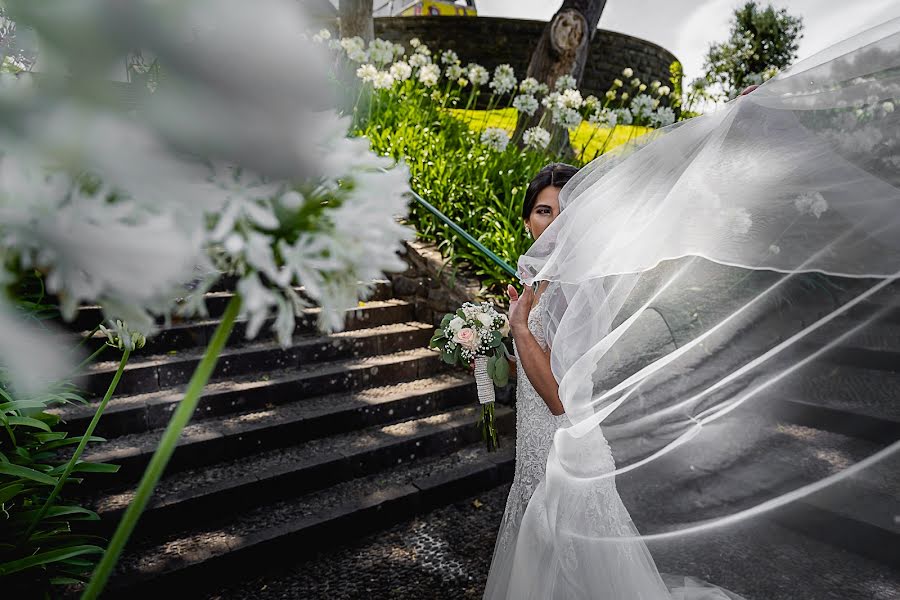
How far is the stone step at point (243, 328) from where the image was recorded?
405 centimetres

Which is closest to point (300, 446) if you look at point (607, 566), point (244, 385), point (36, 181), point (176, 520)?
point (244, 385)

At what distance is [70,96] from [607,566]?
1.96 meters

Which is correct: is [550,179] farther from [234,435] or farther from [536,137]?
[536,137]

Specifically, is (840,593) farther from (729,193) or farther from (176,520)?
(176,520)

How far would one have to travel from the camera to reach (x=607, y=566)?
74.3 inches

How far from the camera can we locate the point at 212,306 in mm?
4543

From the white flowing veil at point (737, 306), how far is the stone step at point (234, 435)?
7.32 ft

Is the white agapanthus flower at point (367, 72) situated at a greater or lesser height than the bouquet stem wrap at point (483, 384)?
greater

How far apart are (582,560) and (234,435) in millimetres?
2386

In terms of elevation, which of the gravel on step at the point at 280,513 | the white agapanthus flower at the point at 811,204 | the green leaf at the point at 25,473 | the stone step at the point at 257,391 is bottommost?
the gravel on step at the point at 280,513

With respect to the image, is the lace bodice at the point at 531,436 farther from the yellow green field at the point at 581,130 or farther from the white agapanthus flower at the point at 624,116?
the yellow green field at the point at 581,130

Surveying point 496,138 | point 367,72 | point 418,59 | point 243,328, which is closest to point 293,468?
point 243,328

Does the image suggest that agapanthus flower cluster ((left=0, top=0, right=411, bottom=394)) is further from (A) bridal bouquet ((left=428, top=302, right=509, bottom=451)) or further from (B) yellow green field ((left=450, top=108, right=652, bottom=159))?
(B) yellow green field ((left=450, top=108, right=652, bottom=159))

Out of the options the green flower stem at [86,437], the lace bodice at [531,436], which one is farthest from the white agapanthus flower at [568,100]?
the green flower stem at [86,437]
